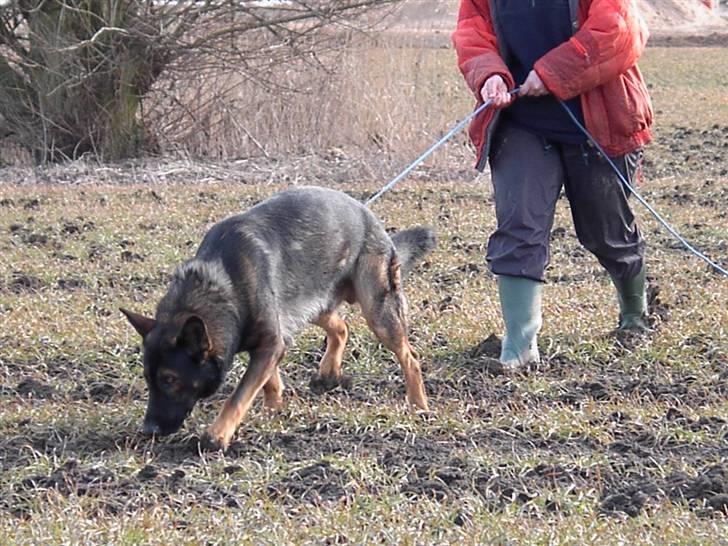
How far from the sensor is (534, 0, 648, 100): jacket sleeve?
621cm

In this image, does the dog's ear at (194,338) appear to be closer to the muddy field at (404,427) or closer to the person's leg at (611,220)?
the muddy field at (404,427)

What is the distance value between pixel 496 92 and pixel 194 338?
7.04 feet

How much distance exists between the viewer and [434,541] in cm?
405

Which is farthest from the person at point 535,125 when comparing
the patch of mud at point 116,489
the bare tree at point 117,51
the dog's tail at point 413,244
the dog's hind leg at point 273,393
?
the bare tree at point 117,51

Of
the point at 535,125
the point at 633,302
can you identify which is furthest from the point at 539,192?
the point at 633,302

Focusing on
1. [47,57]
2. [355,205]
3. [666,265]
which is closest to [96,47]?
[47,57]

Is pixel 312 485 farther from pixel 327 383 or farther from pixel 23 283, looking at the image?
pixel 23 283

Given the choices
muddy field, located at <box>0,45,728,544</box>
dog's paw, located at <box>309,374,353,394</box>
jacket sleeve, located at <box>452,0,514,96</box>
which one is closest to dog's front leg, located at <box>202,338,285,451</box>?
muddy field, located at <box>0,45,728,544</box>

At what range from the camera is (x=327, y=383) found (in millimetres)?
6328

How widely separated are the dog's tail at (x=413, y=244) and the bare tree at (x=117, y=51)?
975 cm

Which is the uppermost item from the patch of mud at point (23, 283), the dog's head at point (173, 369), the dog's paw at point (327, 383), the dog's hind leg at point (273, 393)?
the dog's head at point (173, 369)

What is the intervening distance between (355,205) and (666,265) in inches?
149

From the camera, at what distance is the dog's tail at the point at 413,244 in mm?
6547

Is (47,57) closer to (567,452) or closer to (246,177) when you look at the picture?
(246,177)
